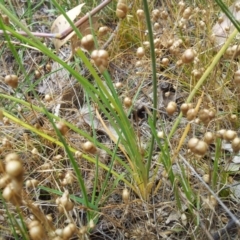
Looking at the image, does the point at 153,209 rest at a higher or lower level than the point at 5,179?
lower

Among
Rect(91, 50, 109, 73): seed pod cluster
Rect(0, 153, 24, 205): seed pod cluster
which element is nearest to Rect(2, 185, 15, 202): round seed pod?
Rect(0, 153, 24, 205): seed pod cluster

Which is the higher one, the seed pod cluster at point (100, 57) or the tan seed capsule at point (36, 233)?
the seed pod cluster at point (100, 57)

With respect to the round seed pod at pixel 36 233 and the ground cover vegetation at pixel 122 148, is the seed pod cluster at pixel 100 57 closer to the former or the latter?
the ground cover vegetation at pixel 122 148

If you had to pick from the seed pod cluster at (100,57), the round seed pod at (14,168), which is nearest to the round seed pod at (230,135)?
the seed pod cluster at (100,57)

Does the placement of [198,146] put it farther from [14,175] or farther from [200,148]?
[14,175]

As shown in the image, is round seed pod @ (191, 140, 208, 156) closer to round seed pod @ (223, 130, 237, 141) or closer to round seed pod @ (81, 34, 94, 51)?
round seed pod @ (223, 130, 237, 141)

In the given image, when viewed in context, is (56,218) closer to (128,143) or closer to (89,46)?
(128,143)

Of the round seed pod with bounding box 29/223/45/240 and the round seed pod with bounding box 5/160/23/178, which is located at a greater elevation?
the round seed pod with bounding box 5/160/23/178

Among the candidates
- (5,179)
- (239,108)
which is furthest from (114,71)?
(5,179)

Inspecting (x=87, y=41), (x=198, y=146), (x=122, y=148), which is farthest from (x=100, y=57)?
(x=122, y=148)
